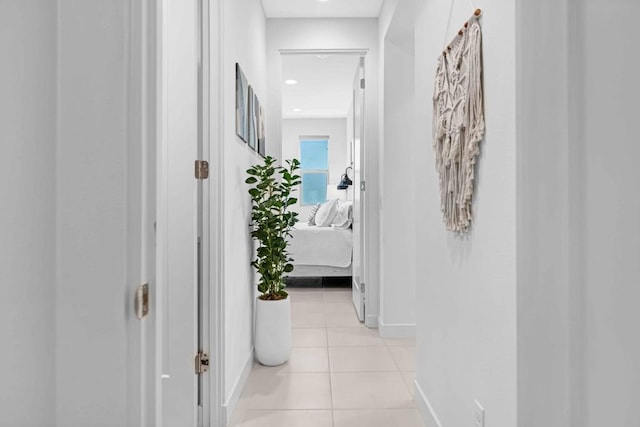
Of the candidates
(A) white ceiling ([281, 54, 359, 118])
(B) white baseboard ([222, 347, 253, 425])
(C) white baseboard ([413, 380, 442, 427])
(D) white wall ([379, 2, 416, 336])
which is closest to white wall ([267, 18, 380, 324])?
(D) white wall ([379, 2, 416, 336])

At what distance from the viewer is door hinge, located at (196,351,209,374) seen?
6.50 ft

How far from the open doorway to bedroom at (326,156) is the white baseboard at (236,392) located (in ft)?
4.67

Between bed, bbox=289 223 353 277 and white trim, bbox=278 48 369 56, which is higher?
white trim, bbox=278 48 369 56

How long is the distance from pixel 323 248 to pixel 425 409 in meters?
3.29

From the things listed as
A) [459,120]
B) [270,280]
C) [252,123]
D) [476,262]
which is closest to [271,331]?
[270,280]
